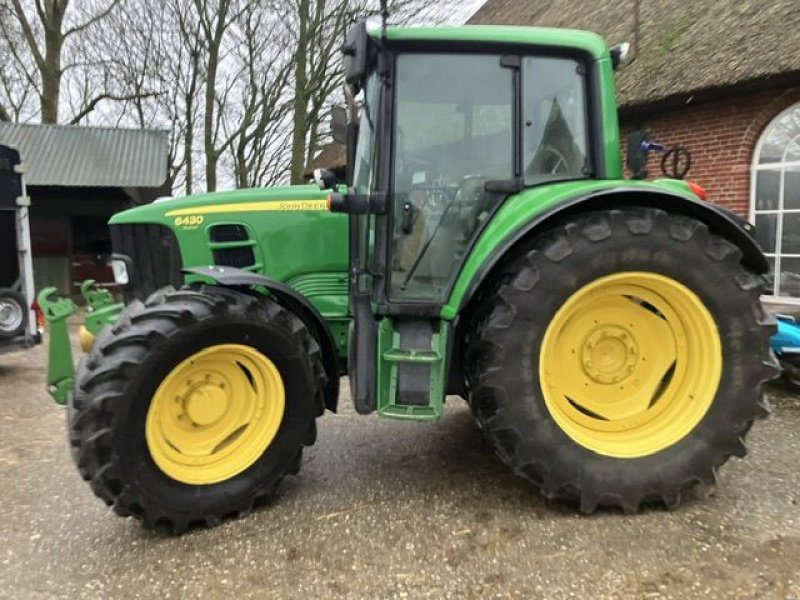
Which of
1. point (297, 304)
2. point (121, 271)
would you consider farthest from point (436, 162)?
point (121, 271)

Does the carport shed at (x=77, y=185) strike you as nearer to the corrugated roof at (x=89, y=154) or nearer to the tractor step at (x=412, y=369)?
the corrugated roof at (x=89, y=154)

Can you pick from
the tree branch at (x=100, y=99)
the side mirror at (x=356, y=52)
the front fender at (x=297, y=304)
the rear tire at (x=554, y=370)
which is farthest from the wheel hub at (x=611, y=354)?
the tree branch at (x=100, y=99)

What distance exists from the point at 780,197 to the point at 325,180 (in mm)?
6558

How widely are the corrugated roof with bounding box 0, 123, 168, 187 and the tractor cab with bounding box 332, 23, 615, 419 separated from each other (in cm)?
1170

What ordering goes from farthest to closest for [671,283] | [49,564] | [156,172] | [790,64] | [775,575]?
[156,172] < [790,64] < [671,283] < [49,564] < [775,575]

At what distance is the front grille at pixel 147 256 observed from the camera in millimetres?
3592

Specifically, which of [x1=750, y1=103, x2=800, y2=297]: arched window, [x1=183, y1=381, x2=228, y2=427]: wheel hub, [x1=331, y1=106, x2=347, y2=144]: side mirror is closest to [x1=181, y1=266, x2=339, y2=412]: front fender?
[x1=183, y1=381, x2=228, y2=427]: wheel hub

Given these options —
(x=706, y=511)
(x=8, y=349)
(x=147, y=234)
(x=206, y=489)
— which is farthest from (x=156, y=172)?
(x=706, y=511)

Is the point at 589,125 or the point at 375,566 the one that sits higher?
the point at 589,125

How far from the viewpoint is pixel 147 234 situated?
3.67m

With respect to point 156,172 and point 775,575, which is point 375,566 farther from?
point 156,172

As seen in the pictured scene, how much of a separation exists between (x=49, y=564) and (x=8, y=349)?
16.3 ft

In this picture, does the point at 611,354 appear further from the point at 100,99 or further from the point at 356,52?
the point at 100,99

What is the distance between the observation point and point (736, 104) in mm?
7820
